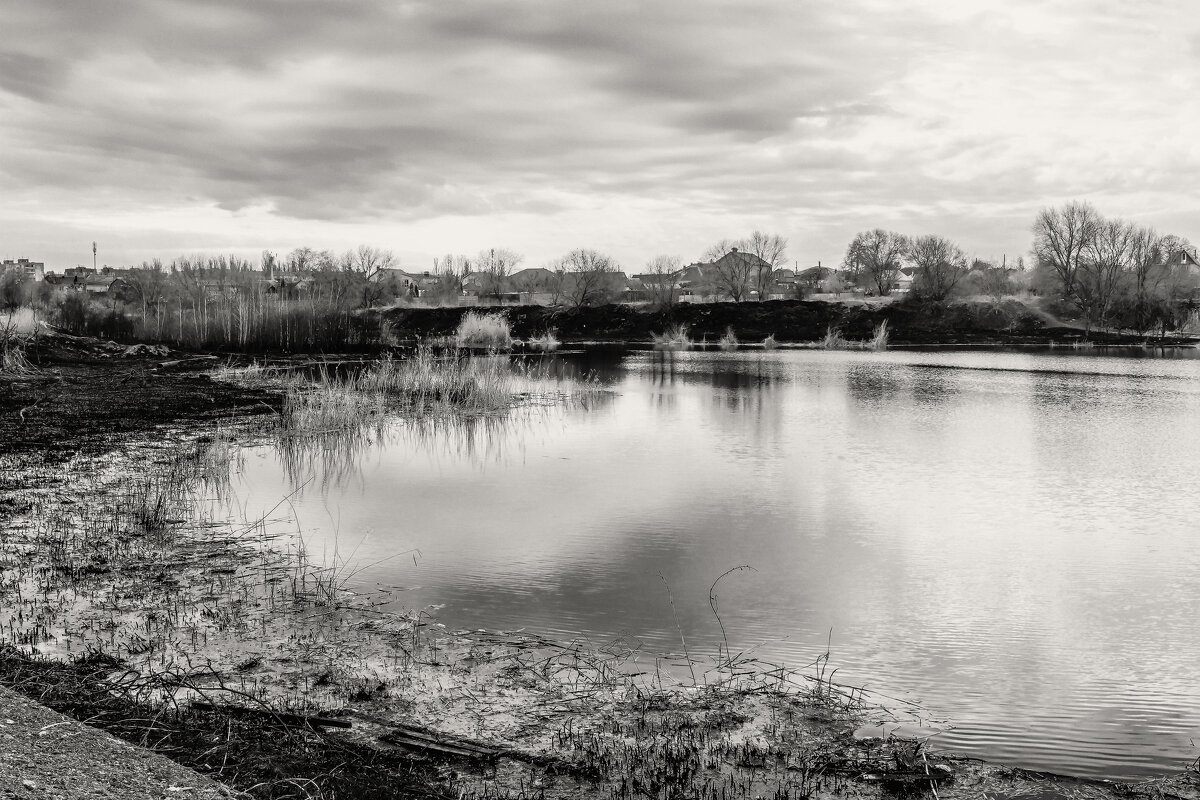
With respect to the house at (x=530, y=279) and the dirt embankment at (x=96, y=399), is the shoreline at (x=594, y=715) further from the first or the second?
the house at (x=530, y=279)

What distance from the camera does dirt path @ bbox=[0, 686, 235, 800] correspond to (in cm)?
322

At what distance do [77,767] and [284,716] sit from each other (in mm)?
1188

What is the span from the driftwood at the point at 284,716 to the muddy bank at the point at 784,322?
50710 millimetres

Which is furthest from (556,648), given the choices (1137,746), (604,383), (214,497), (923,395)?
(604,383)

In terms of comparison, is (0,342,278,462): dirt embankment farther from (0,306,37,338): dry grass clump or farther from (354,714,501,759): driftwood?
(354,714,501,759): driftwood

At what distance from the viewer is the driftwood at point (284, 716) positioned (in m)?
4.50

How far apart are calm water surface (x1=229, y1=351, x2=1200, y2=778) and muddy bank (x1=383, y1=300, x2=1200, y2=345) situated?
39863mm

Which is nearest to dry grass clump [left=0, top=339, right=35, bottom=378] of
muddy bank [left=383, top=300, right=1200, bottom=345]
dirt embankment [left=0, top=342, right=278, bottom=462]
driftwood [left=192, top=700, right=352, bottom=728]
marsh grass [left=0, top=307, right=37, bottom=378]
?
marsh grass [left=0, top=307, right=37, bottom=378]

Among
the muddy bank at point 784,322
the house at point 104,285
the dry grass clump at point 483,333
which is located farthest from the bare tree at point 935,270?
the house at point 104,285

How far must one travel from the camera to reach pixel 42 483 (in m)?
10.3

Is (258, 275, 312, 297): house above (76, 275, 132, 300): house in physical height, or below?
below

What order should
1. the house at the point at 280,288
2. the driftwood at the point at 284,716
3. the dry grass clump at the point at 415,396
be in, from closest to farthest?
the driftwood at the point at 284,716
the dry grass clump at the point at 415,396
the house at the point at 280,288

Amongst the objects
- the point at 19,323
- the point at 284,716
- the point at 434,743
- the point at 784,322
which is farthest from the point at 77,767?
the point at 784,322

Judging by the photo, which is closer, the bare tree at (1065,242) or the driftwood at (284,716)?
the driftwood at (284,716)
